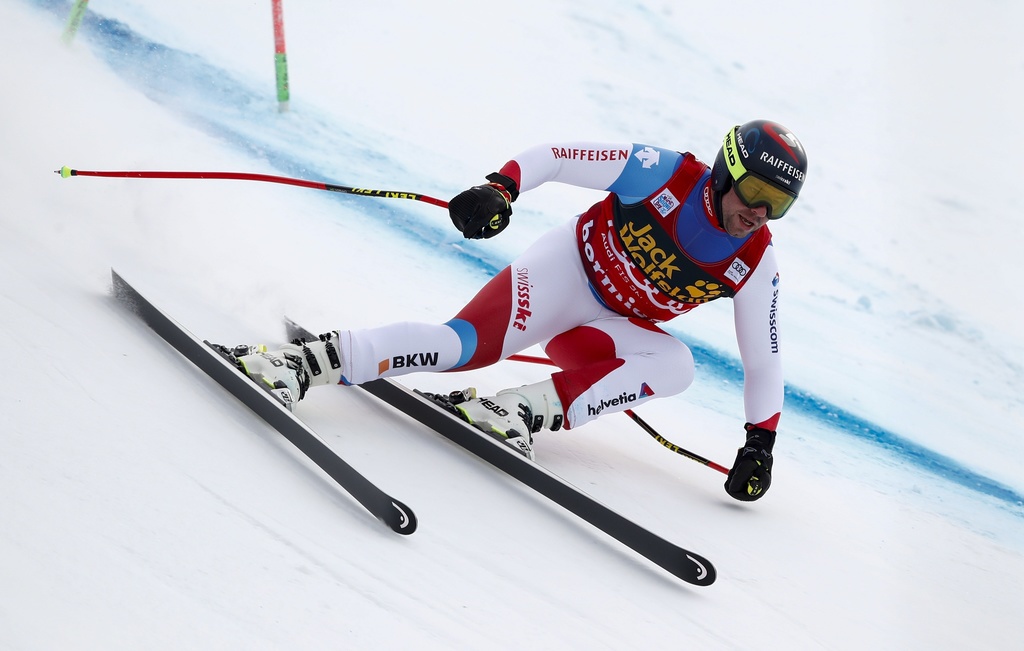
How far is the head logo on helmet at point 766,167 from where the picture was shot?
2061 mm

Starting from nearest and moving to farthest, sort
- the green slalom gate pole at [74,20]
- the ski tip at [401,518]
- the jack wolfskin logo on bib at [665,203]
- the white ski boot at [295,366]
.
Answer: the ski tip at [401,518] < the white ski boot at [295,366] < the jack wolfskin logo on bib at [665,203] < the green slalom gate pole at [74,20]

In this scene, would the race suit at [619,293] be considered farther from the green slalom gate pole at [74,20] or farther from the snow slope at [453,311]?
the green slalom gate pole at [74,20]

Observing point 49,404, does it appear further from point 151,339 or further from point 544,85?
point 544,85

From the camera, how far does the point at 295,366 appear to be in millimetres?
2047

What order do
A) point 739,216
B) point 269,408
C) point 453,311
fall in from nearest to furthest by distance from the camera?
point 269,408, point 739,216, point 453,311

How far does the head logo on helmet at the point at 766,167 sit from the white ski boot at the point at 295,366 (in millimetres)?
1028

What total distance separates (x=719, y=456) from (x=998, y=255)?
360cm

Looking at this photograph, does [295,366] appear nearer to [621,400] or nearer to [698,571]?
[621,400]

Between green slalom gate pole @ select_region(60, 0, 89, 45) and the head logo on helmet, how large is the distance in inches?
160

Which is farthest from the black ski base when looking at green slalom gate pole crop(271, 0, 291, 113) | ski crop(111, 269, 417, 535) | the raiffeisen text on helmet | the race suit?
green slalom gate pole crop(271, 0, 291, 113)

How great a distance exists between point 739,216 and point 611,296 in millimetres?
418

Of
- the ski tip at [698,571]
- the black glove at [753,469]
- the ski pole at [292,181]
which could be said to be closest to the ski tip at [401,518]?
the ski tip at [698,571]

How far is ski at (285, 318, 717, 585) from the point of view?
180 cm

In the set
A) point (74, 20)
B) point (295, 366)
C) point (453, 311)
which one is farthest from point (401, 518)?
point (74, 20)
